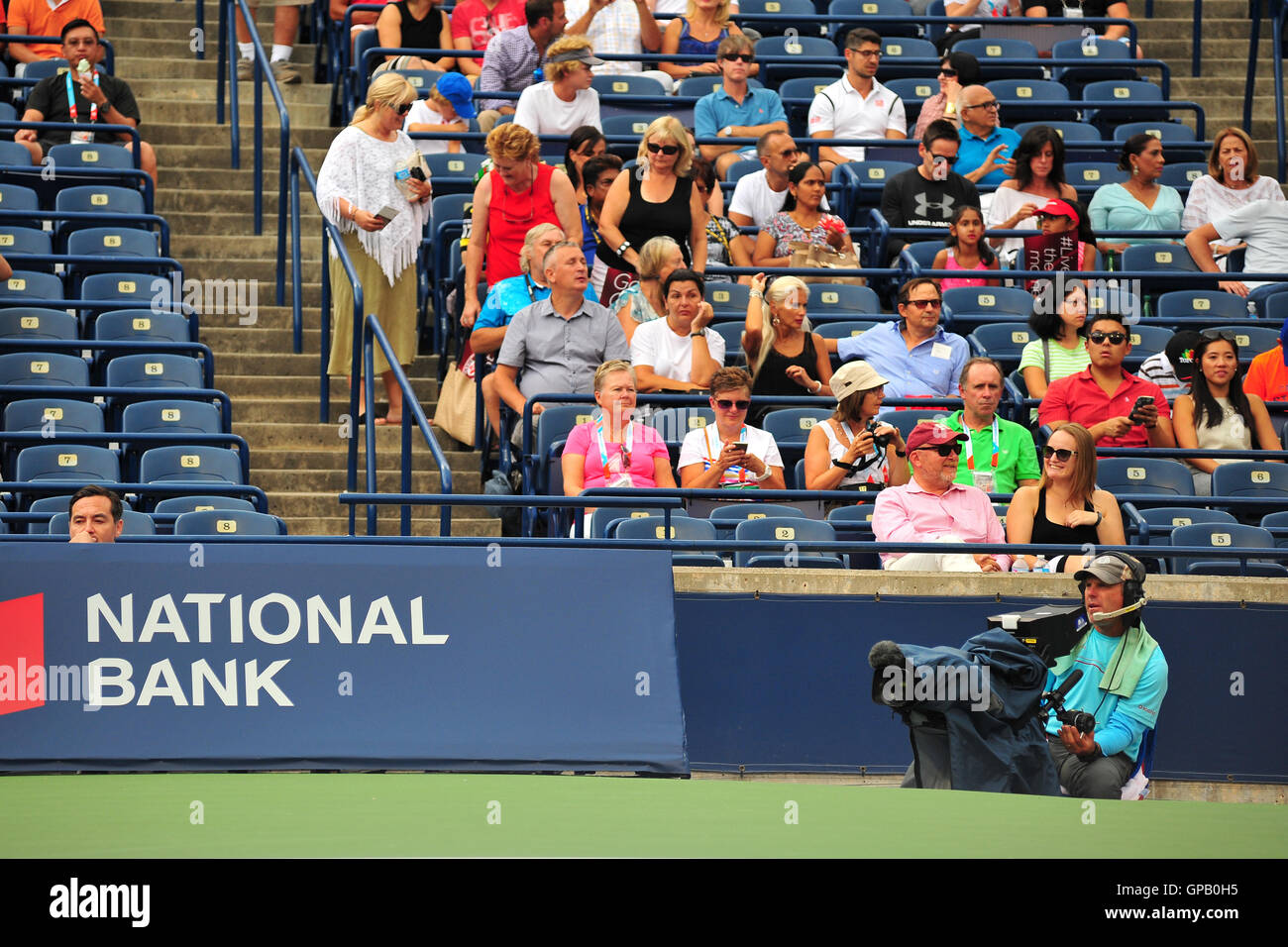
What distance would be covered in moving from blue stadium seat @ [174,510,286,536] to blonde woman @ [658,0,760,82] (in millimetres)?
6686

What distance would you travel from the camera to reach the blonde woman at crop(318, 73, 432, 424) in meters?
12.0

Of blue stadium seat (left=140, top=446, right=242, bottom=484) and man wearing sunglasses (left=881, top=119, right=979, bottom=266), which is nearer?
blue stadium seat (left=140, top=446, right=242, bottom=484)

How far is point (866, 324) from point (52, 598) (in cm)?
540

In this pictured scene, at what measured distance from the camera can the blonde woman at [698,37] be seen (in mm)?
14836

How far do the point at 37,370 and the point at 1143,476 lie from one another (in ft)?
19.6

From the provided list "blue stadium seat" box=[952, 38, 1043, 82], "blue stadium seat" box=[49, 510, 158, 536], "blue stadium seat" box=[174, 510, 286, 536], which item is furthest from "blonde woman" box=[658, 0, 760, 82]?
"blue stadium seat" box=[49, 510, 158, 536]

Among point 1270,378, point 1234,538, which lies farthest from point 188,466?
point 1270,378

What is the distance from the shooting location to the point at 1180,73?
16578mm

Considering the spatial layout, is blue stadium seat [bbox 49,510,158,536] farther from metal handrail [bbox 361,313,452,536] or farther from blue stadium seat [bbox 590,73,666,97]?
blue stadium seat [bbox 590,73,666,97]

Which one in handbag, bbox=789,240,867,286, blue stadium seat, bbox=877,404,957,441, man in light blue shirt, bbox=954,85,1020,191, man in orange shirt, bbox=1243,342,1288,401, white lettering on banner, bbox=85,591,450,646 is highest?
man in light blue shirt, bbox=954,85,1020,191

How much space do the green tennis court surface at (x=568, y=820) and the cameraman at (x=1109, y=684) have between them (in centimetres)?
58

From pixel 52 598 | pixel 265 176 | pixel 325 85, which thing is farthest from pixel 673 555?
pixel 325 85

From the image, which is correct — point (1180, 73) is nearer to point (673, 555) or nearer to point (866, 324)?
point (866, 324)

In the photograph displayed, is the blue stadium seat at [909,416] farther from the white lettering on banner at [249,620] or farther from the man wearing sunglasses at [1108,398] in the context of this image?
the white lettering on banner at [249,620]
